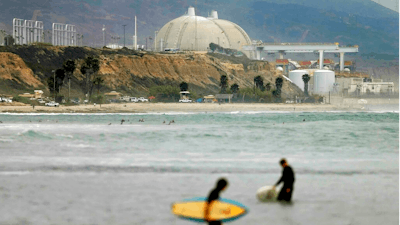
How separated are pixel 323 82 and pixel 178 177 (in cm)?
13844

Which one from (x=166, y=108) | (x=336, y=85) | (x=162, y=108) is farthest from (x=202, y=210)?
(x=336, y=85)

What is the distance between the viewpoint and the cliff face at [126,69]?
10850 cm

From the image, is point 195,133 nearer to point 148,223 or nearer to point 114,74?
point 148,223

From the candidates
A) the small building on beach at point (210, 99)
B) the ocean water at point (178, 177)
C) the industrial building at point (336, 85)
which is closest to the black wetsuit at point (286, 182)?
the ocean water at point (178, 177)

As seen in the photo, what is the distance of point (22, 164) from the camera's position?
1094 inches

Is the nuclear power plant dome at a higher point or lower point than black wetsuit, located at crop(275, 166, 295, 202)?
higher

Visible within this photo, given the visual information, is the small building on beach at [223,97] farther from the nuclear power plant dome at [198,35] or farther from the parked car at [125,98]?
the nuclear power plant dome at [198,35]

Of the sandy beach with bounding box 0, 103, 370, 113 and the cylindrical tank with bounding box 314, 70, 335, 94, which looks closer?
the sandy beach with bounding box 0, 103, 370, 113

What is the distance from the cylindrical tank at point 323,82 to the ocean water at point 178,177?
118 meters

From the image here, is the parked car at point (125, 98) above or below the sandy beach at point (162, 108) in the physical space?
above

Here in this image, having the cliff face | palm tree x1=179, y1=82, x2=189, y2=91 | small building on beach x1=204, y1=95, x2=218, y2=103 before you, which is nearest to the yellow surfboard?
the cliff face

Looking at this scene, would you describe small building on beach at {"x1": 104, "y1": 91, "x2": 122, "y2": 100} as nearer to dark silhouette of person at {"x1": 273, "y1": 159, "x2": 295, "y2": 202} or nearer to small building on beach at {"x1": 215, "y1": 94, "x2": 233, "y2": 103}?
small building on beach at {"x1": 215, "y1": 94, "x2": 233, "y2": 103}

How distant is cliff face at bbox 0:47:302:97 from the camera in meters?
108

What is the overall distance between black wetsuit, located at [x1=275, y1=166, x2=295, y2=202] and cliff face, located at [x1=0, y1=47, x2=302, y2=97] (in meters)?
89.5
